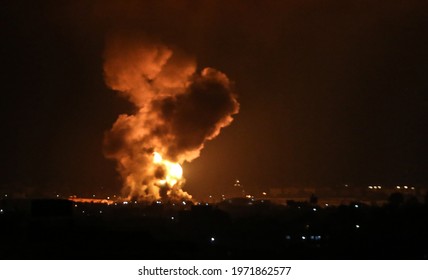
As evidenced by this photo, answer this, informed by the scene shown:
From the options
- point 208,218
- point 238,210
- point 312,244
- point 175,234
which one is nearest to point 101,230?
point 175,234

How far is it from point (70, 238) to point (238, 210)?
143 ft

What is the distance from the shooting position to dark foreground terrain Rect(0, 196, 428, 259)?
56.6 meters

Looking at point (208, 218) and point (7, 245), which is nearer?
point (7, 245)

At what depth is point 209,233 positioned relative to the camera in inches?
2894

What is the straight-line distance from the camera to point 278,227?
7700 cm

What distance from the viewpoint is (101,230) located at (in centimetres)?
7600

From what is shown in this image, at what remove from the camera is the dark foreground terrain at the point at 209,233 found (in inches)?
2229

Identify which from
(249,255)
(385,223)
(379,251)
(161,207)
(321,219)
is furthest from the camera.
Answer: (161,207)

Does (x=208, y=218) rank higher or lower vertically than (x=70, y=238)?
higher
